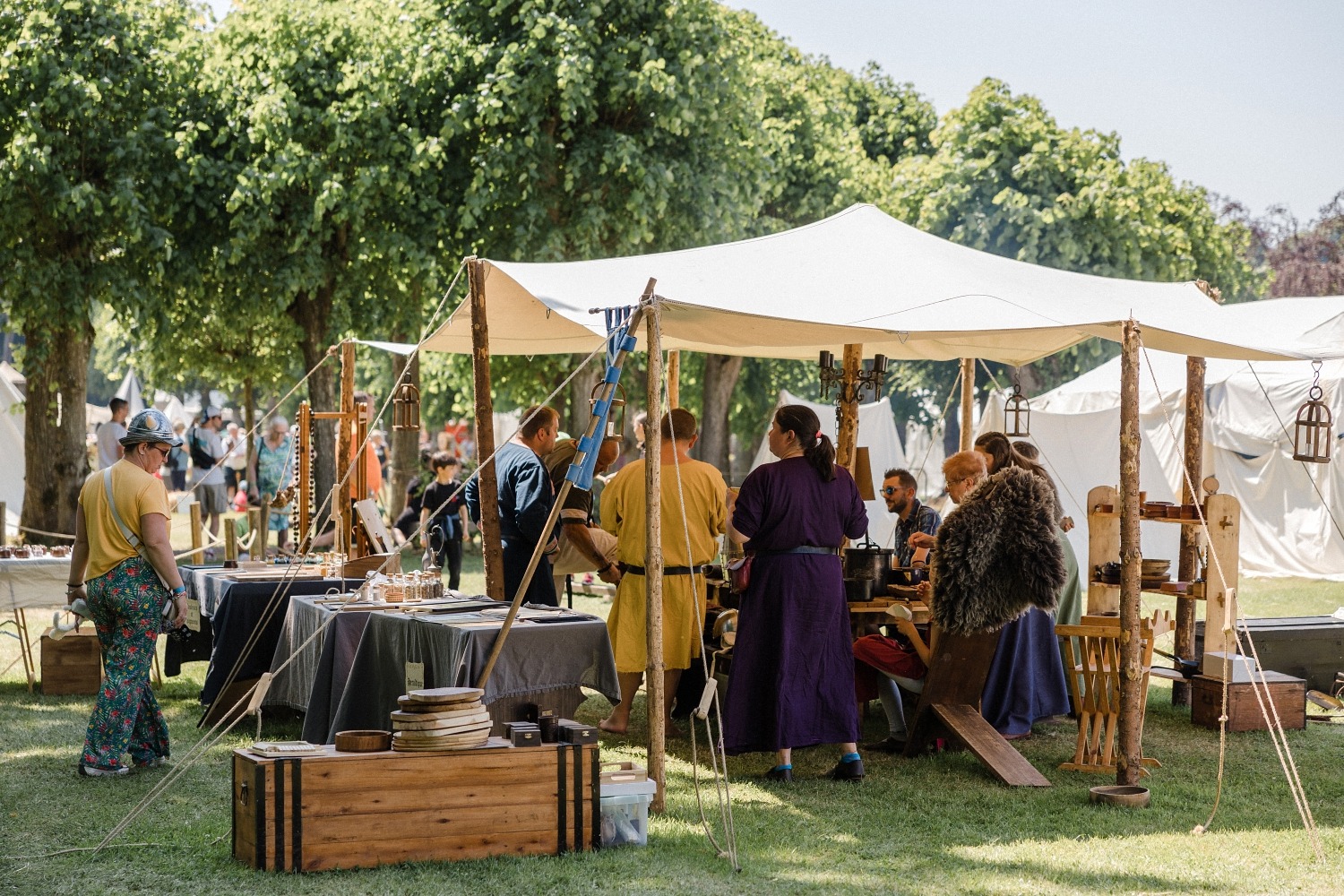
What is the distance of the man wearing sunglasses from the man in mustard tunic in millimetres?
1392

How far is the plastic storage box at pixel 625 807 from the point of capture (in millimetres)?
4727

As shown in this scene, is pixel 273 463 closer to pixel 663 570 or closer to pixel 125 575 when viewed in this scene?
pixel 125 575

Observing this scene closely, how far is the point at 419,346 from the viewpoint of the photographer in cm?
653

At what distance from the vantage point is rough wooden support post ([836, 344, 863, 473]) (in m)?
7.78

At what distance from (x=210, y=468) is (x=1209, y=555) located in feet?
40.9

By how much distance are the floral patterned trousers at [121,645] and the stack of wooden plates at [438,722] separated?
72.3 inches

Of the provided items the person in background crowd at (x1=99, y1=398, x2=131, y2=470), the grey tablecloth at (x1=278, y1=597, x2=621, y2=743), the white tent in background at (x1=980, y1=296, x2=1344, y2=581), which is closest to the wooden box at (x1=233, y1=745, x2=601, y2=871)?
the grey tablecloth at (x1=278, y1=597, x2=621, y2=743)

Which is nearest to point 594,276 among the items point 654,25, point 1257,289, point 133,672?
point 133,672

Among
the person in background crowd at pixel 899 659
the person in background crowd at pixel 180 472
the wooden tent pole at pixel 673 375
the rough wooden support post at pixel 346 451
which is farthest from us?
the person in background crowd at pixel 180 472

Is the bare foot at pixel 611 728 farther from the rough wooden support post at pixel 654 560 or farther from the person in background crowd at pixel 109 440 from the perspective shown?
the person in background crowd at pixel 109 440

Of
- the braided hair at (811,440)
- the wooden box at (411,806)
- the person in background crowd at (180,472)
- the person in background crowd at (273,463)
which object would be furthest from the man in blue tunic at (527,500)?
the person in background crowd at (180,472)

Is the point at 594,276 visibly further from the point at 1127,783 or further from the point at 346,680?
the point at 1127,783

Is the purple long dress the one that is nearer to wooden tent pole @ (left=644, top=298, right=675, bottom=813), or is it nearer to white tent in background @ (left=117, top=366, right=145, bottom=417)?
wooden tent pole @ (left=644, top=298, right=675, bottom=813)

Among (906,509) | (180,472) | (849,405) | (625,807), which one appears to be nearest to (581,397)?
(849,405)
